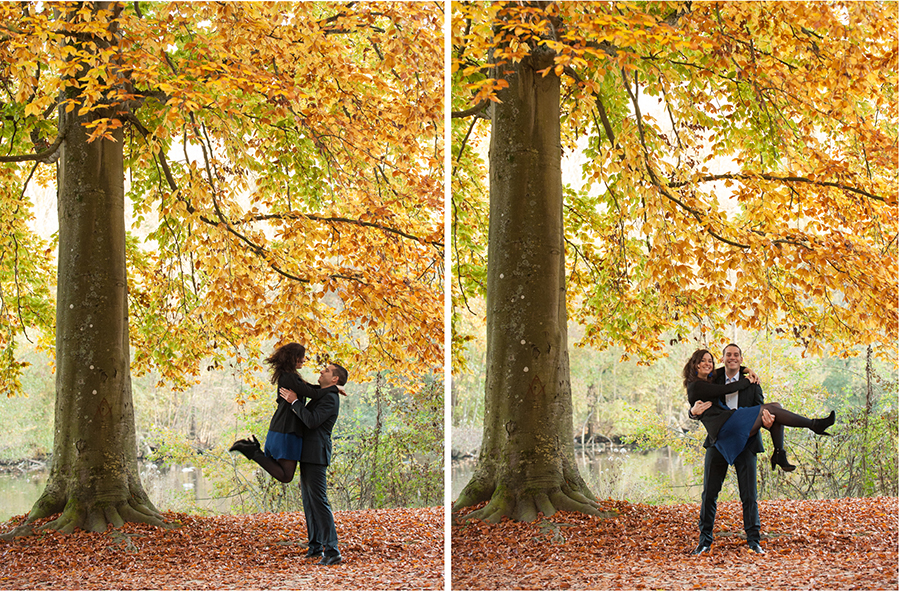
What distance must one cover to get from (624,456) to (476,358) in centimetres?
294

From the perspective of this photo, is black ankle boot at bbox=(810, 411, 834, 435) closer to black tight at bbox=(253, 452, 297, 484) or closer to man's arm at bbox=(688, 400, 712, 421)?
man's arm at bbox=(688, 400, 712, 421)

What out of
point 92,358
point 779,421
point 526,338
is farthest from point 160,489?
point 779,421

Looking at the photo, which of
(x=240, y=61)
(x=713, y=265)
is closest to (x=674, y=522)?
(x=713, y=265)

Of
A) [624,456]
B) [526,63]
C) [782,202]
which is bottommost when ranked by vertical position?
[624,456]

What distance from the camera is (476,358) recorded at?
40.6 feet

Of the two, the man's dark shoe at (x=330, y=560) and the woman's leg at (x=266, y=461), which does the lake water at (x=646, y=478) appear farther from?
the woman's leg at (x=266, y=461)

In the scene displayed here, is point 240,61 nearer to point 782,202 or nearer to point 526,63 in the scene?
point 526,63

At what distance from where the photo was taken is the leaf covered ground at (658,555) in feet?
12.8

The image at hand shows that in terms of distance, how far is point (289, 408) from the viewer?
4332 mm

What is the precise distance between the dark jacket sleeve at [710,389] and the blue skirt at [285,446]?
2303 millimetres

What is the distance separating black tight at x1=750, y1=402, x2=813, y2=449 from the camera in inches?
166

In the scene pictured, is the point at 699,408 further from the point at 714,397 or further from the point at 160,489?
the point at 160,489

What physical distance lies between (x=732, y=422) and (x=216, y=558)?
326 centimetres

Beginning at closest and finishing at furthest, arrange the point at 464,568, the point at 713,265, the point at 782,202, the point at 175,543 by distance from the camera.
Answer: the point at 464,568 → the point at 175,543 → the point at 713,265 → the point at 782,202
